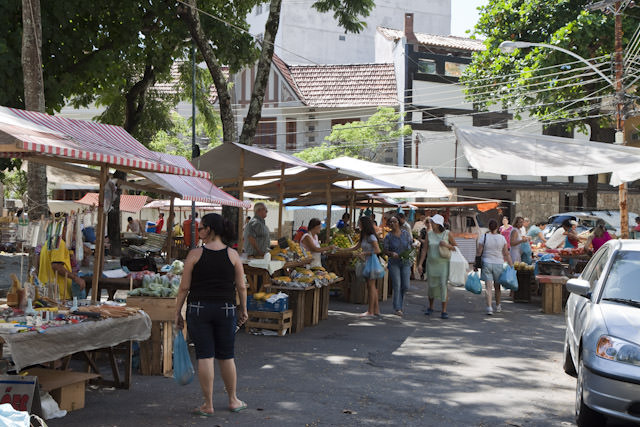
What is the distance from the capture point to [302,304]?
11.5 meters

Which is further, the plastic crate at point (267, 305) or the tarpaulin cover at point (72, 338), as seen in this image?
the plastic crate at point (267, 305)

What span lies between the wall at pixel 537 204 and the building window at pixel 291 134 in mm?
14021

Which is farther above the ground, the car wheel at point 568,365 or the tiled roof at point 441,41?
the tiled roof at point 441,41

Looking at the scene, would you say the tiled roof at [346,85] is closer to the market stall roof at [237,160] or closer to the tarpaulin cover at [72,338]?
the market stall roof at [237,160]

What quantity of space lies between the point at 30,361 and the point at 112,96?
17.6m

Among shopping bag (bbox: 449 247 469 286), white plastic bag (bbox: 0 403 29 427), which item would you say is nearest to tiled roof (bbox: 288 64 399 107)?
shopping bag (bbox: 449 247 469 286)

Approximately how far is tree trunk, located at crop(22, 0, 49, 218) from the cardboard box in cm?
427

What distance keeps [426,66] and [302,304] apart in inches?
1318

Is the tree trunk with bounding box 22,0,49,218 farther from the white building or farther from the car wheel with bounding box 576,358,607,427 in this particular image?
the white building

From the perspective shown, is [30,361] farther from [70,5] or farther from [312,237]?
[70,5]

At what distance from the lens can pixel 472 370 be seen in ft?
28.5

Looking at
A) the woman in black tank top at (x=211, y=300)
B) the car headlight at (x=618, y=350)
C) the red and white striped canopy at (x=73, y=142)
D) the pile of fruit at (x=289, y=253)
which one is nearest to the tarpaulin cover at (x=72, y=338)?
the woman in black tank top at (x=211, y=300)

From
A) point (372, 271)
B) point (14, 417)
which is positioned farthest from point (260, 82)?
point (14, 417)

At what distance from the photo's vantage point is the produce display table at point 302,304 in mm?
11375
